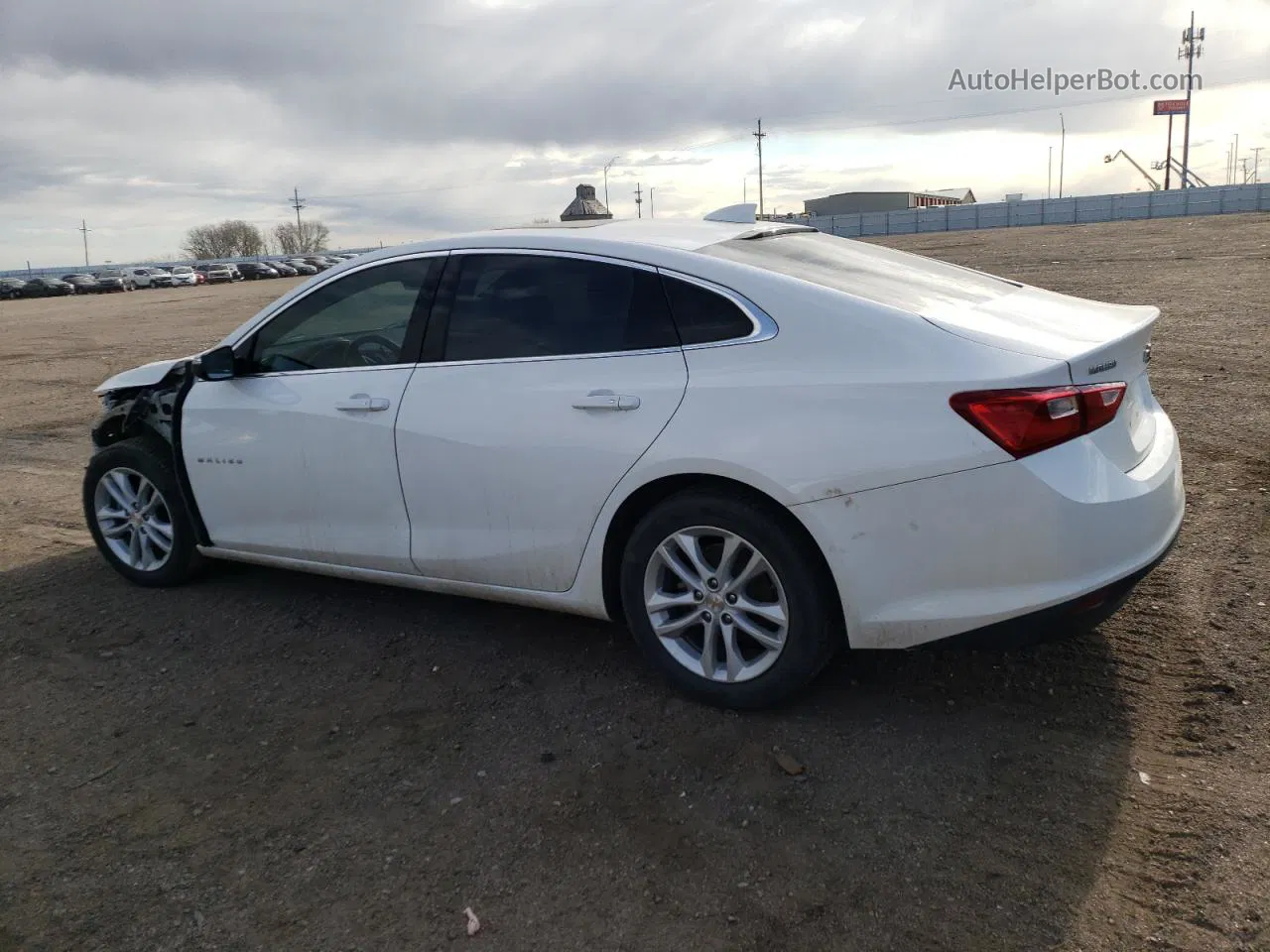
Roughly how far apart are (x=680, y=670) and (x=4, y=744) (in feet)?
8.00

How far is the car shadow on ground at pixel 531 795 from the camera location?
2668 millimetres

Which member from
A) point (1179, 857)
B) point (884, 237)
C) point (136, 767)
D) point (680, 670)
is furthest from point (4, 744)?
point (884, 237)

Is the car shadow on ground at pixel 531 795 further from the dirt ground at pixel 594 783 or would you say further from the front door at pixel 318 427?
the front door at pixel 318 427

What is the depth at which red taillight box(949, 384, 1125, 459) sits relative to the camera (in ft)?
9.83

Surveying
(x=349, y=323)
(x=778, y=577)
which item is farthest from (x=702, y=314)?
(x=349, y=323)

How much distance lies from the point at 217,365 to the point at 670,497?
2340mm

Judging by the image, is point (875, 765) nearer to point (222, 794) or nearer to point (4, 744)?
point (222, 794)

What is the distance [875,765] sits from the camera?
128 inches

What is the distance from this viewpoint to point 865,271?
3850mm

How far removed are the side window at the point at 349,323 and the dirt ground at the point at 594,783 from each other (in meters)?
1.17

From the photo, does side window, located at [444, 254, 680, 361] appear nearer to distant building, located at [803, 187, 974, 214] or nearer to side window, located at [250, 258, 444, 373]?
side window, located at [250, 258, 444, 373]

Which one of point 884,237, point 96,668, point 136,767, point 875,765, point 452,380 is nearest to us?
point 875,765

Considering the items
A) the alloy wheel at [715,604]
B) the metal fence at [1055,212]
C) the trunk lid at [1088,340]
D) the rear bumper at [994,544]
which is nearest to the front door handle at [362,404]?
the alloy wheel at [715,604]

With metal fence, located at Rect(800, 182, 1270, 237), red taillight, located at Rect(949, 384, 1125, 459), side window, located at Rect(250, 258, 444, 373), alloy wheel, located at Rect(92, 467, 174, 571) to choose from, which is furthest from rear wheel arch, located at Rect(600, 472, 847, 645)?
metal fence, located at Rect(800, 182, 1270, 237)
